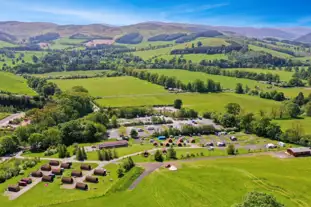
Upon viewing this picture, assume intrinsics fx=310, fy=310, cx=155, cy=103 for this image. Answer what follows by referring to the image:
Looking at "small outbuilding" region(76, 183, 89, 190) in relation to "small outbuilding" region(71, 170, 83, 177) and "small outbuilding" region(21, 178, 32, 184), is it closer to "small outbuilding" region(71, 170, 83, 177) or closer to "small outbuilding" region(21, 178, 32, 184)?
"small outbuilding" region(71, 170, 83, 177)

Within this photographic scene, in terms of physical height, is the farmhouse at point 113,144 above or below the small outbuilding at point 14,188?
above

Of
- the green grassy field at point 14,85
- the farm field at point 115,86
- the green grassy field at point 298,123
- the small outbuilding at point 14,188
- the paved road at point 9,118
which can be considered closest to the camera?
the small outbuilding at point 14,188

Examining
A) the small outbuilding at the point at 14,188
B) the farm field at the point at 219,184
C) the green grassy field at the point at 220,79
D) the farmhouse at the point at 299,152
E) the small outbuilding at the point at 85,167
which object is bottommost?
the small outbuilding at the point at 14,188

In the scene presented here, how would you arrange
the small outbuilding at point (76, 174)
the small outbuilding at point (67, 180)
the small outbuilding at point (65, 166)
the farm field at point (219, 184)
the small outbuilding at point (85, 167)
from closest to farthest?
the farm field at point (219, 184) < the small outbuilding at point (67, 180) < the small outbuilding at point (76, 174) < the small outbuilding at point (85, 167) < the small outbuilding at point (65, 166)

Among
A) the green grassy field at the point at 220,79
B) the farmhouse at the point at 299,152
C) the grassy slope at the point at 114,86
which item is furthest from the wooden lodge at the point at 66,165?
the green grassy field at the point at 220,79

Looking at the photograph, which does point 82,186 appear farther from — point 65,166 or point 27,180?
point 27,180

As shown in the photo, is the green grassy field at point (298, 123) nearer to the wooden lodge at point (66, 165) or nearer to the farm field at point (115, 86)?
the farm field at point (115, 86)

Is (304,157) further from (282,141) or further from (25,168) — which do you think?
(25,168)
